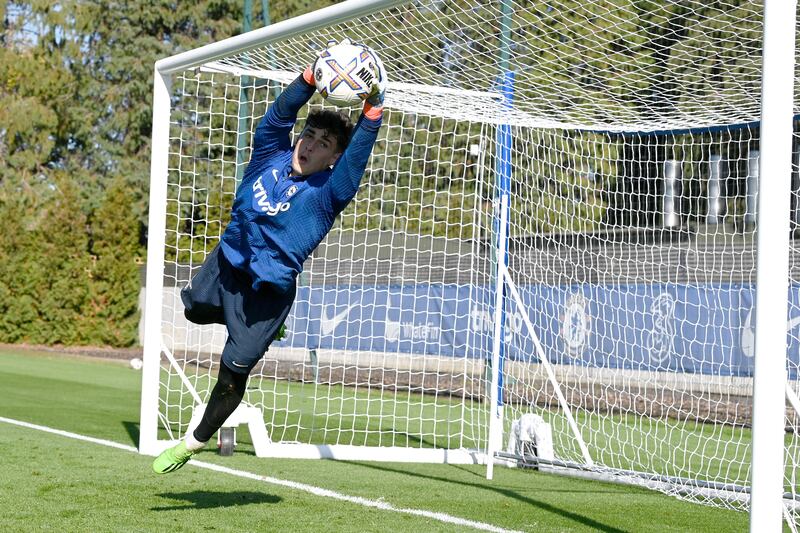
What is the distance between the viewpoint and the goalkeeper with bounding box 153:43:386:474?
5445 millimetres

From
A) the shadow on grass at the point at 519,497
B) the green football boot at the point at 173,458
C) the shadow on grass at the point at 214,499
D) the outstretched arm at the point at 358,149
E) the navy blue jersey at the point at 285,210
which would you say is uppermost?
the outstretched arm at the point at 358,149

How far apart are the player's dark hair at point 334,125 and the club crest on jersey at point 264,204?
43cm

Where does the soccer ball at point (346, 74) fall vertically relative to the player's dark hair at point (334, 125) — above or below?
above


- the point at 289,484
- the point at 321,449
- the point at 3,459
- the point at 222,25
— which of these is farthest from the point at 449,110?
the point at 222,25

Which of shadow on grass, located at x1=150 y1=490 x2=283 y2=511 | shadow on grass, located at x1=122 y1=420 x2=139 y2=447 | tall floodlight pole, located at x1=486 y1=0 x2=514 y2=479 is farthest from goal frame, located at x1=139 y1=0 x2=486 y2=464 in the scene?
shadow on grass, located at x1=150 y1=490 x2=283 y2=511

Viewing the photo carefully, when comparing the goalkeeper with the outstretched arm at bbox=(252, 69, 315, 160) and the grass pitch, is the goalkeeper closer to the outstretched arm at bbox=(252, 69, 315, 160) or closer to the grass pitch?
the outstretched arm at bbox=(252, 69, 315, 160)

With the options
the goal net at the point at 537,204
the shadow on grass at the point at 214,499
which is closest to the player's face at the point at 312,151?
the goal net at the point at 537,204

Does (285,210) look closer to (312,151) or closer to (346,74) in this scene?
(312,151)

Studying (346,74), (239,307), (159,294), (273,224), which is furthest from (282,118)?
(159,294)

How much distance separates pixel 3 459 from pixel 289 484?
2088mm

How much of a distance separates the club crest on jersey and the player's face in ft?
0.71

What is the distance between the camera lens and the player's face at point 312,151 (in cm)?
559

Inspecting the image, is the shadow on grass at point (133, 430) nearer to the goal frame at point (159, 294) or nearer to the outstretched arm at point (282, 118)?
the goal frame at point (159, 294)

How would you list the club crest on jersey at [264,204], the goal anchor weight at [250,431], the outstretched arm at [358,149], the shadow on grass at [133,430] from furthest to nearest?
the shadow on grass at [133,430] < the goal anchor weight at [250,431] < the club crest on jersey at [264,204] < the outstretched arm at [358,149]
